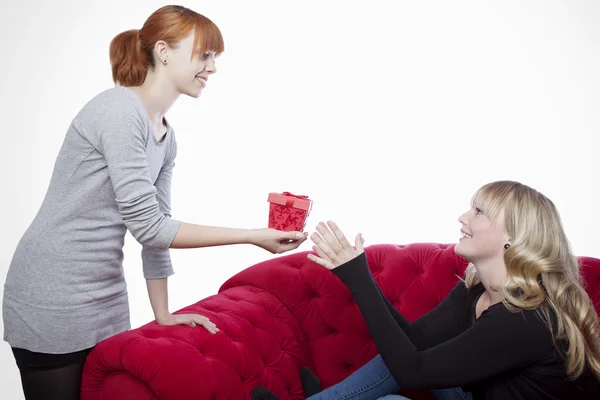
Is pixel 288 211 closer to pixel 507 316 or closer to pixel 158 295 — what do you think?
pixel 158 295

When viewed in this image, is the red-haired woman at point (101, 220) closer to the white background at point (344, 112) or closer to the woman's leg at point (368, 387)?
the woman's leg at point (368, 387)

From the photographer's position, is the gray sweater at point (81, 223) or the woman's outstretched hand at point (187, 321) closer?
the gray sweater at point (81, 223)

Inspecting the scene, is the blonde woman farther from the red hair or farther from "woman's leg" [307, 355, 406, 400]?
the red hair

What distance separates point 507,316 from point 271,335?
3.17 feet

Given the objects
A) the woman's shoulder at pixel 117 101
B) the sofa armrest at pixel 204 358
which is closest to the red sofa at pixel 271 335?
the sofa armrest at pixel 204 358

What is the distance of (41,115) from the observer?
3.69 meters

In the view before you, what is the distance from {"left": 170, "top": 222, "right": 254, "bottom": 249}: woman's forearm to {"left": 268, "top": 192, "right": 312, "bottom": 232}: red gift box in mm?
125

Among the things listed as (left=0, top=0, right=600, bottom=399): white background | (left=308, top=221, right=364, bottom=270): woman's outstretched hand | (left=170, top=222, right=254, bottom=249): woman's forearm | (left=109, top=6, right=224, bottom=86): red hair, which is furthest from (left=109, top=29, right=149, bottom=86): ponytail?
(left=0, top=0, right=600, bottom=399): white background

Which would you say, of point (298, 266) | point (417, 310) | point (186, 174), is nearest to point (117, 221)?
point (298, 266)

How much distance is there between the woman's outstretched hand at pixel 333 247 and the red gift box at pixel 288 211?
4.3 inches

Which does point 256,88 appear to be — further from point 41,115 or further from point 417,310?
point 417,310

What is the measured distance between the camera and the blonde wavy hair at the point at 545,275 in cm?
168

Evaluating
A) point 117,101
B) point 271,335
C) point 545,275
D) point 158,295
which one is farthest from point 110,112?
point 545,275

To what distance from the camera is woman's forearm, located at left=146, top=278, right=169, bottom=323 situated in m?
2.03
